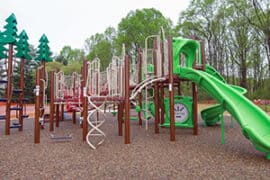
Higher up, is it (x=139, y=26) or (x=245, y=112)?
(x=139, y=26)

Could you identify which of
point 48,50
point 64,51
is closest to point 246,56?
point 48,50

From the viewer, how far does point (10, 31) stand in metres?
7.76

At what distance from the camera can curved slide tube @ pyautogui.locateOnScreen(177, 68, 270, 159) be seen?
13.5 ft

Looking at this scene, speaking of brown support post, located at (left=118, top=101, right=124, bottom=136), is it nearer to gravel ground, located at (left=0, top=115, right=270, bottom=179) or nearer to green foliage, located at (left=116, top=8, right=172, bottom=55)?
gravel ground, located at (left=0, top=115, right=270, bottom=179)

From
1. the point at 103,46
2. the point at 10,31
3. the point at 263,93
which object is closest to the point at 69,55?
the point at 103,46

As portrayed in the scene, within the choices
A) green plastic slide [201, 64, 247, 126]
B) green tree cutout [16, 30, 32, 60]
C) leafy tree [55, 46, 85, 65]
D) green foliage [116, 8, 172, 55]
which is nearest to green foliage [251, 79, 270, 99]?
green foliage [116, 8, 172, 55]

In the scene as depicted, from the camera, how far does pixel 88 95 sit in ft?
19.9

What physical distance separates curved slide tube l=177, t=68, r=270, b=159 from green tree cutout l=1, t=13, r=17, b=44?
6.03 metres

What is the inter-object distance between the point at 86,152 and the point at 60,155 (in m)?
0.53

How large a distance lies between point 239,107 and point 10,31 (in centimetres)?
731

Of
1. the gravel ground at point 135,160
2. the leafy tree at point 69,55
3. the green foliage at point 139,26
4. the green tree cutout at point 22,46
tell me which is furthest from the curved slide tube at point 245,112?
the leafy tree at point 69,55

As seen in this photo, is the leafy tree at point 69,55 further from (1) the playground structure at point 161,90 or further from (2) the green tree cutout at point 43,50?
(1) the playground structure at point 161,90

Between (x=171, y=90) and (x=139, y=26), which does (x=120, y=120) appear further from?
(x=139, y=26)

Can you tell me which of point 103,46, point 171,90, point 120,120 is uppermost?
point 103,46
